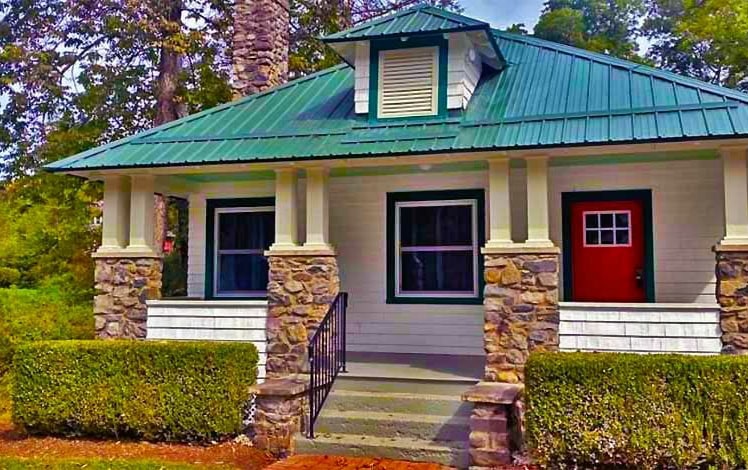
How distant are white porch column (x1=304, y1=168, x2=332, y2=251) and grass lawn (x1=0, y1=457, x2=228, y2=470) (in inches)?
110

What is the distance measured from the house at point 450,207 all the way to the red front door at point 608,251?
26 millimetres

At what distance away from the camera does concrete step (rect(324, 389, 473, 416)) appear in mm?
6773

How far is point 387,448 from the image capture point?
6.50m

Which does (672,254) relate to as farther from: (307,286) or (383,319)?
(307,286)

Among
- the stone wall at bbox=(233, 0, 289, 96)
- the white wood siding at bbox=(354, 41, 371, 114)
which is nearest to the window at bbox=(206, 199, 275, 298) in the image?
the white wood siding at bbox=(354, 41, 371, 114)

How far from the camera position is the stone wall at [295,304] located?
7.64 metres

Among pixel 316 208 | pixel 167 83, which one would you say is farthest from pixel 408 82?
pixel 167 83

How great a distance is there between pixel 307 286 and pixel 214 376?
151 cm

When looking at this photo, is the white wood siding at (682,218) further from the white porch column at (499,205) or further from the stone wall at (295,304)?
the stone wall at (295,304)

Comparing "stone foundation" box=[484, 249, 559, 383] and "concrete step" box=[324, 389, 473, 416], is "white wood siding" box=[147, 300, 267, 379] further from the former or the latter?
"stone foundation" box=[484, 249, 559, 383]

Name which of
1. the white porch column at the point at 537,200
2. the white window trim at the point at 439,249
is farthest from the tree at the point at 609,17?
the white porch column at the point at 537,200

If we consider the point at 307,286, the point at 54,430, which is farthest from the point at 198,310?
the point at 54,430

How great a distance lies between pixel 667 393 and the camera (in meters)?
5.58

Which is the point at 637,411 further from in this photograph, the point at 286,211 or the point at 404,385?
the point at 286,211
